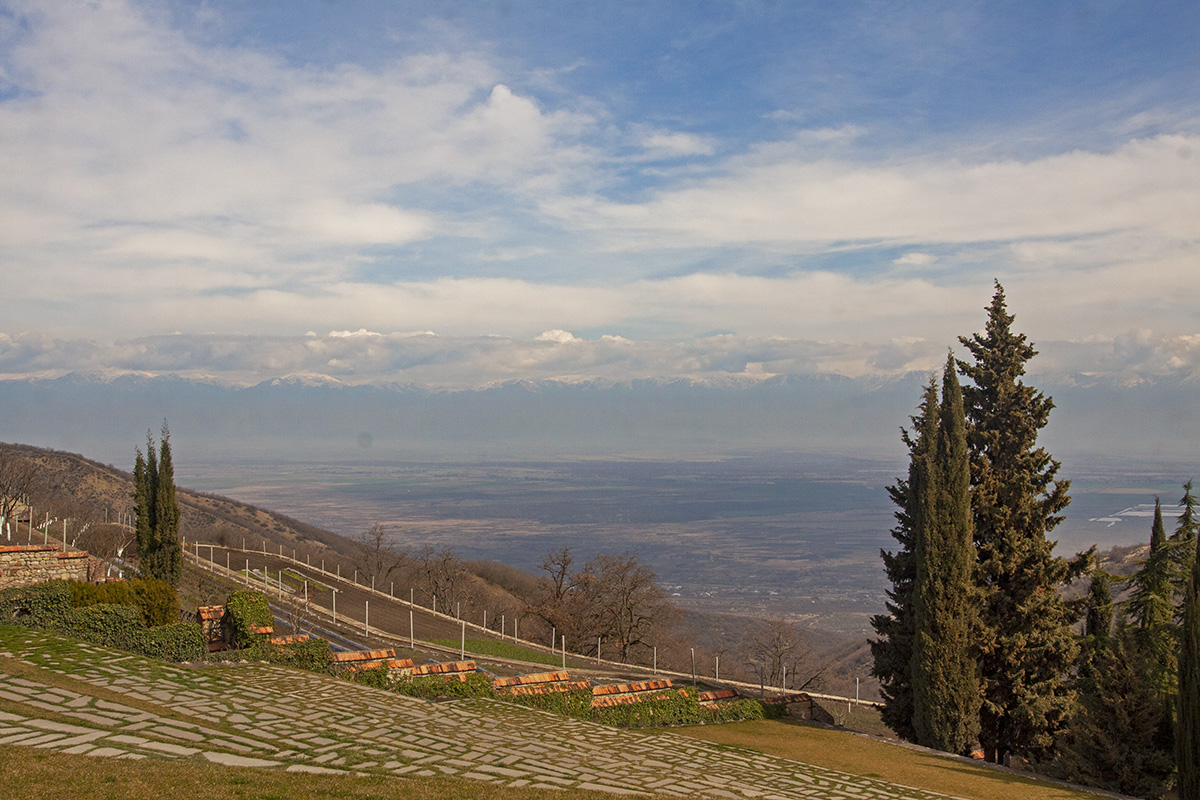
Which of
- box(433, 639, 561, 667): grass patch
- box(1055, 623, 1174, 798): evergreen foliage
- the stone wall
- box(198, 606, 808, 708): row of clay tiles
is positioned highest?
the stone wall

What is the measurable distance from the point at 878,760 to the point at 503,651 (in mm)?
15203

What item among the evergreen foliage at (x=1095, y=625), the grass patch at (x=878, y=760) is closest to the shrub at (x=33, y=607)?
the grass patch at (x=878, y=760)

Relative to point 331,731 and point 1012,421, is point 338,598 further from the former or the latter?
point 1012,421

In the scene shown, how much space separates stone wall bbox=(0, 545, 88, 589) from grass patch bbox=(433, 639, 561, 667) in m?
11.3

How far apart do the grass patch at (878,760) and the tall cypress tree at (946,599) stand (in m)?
2.42

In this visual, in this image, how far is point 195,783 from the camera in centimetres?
732

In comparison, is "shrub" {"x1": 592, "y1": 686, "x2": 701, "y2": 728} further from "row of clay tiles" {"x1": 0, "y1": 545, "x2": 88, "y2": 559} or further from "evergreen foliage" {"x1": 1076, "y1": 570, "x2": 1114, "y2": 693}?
"row of clay tiles" {"x1": 0, "y1": 545, "x2": 88, "y2": 559}

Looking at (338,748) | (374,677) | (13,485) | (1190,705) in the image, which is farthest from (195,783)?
(13,485)

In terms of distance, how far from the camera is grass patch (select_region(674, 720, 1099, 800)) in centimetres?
1338

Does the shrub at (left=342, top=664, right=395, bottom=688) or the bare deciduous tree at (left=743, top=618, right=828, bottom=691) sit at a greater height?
the shrub at (left=342, top=664, right=395, bottom=688)

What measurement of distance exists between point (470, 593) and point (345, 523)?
9757 cm

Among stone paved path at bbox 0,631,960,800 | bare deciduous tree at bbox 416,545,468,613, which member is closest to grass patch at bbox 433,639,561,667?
stone paved path at bbox 0,631,960,800

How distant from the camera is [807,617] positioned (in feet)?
256

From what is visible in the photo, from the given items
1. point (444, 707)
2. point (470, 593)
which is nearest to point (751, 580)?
point (470, 593)
